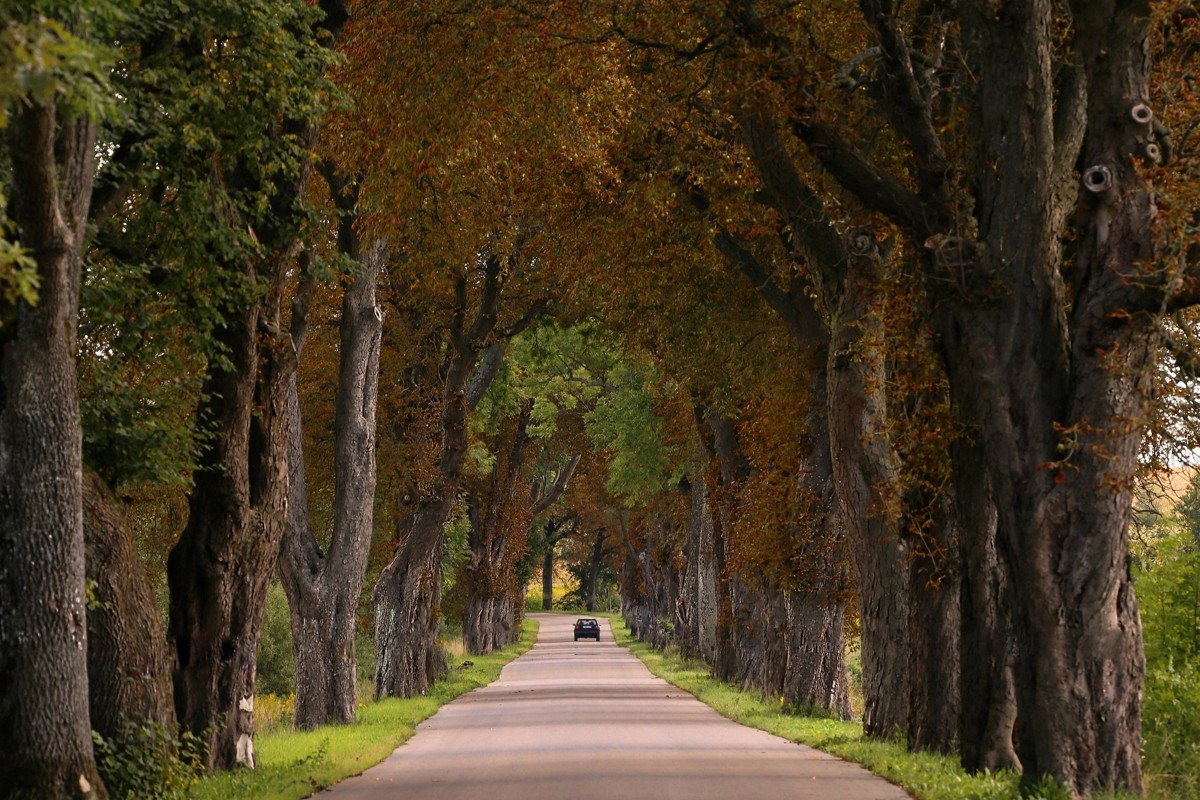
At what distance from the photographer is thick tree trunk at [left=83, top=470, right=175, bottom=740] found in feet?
51.8

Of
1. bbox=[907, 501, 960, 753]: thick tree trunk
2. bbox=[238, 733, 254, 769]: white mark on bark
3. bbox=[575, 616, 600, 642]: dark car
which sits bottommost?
bbox=[575, 616, 600, 642]: dark car

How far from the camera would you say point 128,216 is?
1838cm

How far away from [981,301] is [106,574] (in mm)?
8064

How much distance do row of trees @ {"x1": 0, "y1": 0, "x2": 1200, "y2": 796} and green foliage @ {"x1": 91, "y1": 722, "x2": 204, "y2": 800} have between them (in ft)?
0.67

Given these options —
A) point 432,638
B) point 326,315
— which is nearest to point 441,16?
point 326,315

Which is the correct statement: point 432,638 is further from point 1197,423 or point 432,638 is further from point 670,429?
point 1197,423

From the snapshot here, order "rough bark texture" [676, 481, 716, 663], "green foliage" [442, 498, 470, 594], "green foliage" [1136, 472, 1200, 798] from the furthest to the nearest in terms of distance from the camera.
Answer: "green foliage" [442, 498, 470, 594] < "rough bark texture" [676, 481, 716, 663] < "green foliage" [1136, 472, 1200, 798]

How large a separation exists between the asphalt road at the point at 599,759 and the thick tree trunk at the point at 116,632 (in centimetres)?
208

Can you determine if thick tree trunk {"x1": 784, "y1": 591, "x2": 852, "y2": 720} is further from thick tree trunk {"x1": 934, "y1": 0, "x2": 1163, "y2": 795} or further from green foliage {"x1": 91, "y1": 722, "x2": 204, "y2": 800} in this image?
green foliage {"x1": 91, "y1": 722, "x2": 204, "y2": 800}

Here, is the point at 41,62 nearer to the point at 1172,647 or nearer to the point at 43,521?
the point at 43,521

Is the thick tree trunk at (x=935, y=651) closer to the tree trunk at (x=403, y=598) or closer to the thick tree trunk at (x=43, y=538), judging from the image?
the thick tree trunk at (x=43, y=538)

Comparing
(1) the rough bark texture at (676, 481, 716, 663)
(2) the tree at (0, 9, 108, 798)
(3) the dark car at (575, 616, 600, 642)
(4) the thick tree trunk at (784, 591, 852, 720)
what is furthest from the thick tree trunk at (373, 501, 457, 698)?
(3) the dark car at (575, 616, 600, 642)

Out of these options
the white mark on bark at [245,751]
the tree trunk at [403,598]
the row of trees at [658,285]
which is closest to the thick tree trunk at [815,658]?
the row of trees at [658,285]

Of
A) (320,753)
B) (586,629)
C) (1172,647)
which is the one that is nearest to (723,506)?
(1172,647)
